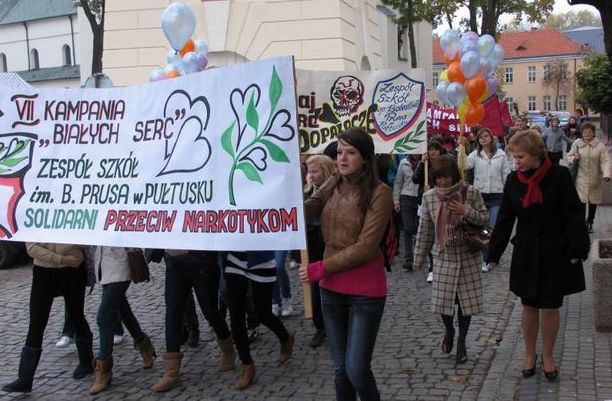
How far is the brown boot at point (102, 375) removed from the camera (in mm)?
5535

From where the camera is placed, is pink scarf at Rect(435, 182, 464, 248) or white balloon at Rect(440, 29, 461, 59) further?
white balloon at Rect(440, 29, 461, 59)

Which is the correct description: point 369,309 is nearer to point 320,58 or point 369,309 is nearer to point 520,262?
point 520,262

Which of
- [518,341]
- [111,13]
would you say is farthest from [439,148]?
[111,13]

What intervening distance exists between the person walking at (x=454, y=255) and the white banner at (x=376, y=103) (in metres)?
2.46

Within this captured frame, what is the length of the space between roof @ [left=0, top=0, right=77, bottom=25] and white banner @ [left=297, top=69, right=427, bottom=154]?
5490 cm

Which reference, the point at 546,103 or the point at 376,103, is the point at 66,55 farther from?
the point at 546,103

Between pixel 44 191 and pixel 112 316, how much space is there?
1.05 m

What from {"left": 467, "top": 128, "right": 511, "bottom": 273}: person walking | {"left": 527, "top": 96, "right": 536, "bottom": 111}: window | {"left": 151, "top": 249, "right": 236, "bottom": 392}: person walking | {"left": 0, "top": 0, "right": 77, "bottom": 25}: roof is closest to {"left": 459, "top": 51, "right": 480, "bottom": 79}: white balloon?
{"left": 467, "top": 128, "right": 511, "bottom": 273}: person walking

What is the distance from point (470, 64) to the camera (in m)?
10.5

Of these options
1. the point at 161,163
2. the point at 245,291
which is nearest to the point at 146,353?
the point at 245,291

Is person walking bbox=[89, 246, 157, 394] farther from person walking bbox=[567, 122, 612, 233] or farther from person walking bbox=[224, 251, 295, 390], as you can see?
person walking bbox=[567, 122, 612, 233]

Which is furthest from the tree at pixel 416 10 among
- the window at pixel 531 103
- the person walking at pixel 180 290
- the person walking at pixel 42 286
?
the window at pixel 531 103

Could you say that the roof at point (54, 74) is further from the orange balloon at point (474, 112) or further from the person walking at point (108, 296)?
the person walking at point (108, 296)

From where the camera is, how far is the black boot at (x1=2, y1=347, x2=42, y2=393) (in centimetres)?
547
